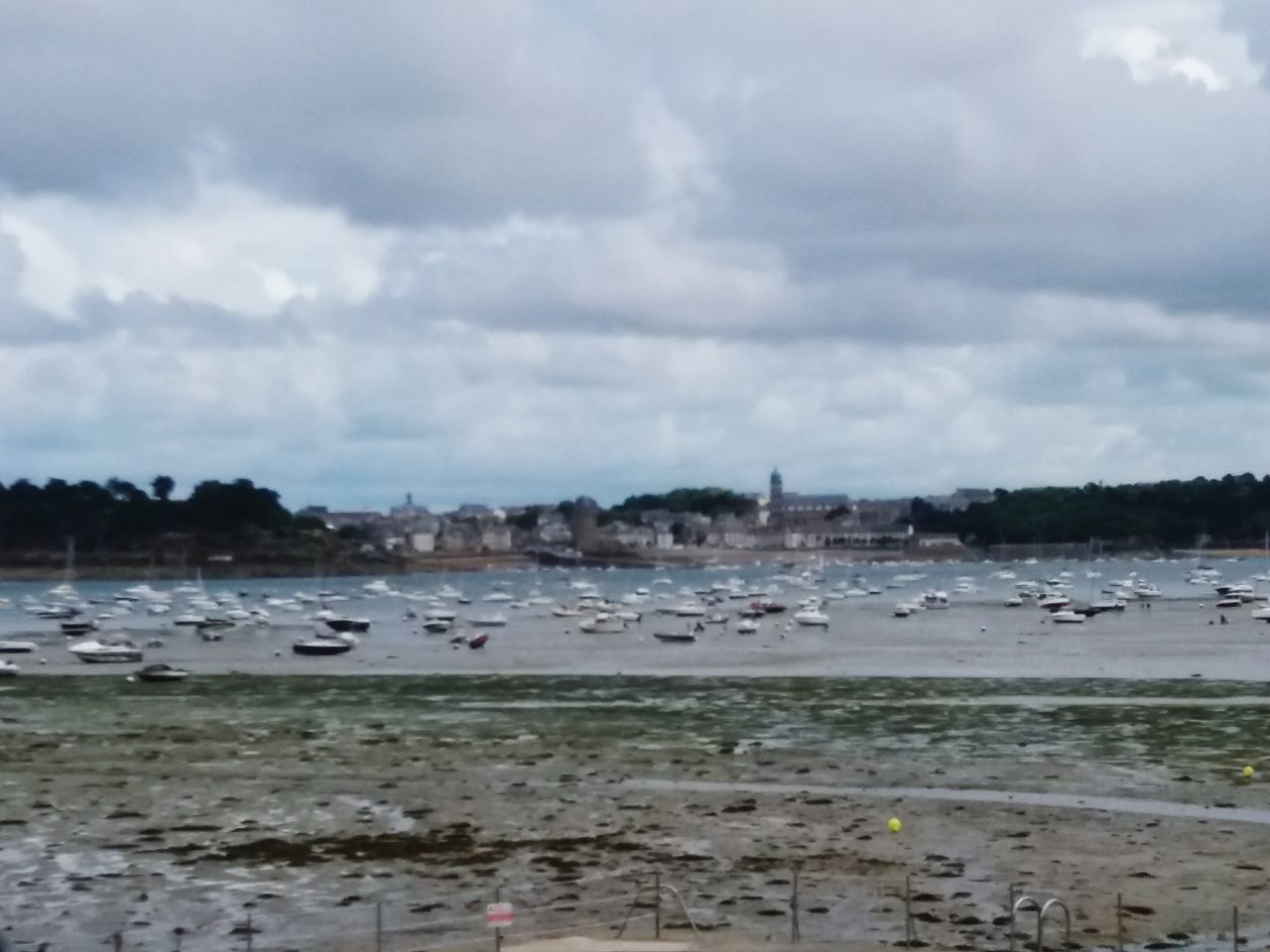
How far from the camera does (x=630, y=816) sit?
3538cm

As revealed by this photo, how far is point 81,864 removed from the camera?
31.0m

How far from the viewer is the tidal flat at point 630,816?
1064 inches

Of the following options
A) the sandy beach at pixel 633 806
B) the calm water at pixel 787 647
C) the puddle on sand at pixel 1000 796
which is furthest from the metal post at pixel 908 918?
the calm water at pixel 787 647

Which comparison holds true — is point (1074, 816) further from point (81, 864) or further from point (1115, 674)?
point (1115, 674)

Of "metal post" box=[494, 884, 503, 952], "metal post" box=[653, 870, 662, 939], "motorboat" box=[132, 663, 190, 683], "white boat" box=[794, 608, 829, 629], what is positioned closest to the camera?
"metal post" box=[494, 884, 503, 952]

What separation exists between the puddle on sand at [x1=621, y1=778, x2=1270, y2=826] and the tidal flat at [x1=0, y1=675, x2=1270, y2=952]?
5.0 inches

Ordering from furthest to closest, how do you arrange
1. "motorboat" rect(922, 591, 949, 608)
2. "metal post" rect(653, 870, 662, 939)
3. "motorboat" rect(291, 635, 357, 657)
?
"motorboat" rect(922, 591, 949, 608), "motorboat" rect(291, 635, 357, 657), "metal post" rect(653, 870, 662, 939)

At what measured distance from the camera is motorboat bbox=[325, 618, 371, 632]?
114 metres

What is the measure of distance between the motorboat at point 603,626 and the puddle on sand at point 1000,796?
243 feet

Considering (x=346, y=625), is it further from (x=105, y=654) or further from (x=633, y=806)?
(x=633, y=806)

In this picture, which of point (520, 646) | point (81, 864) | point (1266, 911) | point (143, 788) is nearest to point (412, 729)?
point (143, 788)

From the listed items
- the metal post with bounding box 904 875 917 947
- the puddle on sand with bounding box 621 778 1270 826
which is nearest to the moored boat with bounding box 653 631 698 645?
the puddle on sand with bounding box 621 778 1270 826

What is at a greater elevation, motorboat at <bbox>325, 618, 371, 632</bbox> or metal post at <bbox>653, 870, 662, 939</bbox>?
metal post at <bbox>653, 870, 662, 939</bbox>

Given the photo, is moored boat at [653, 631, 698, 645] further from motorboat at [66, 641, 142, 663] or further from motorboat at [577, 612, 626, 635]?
motorboat at [66, 641, 142, 663]
